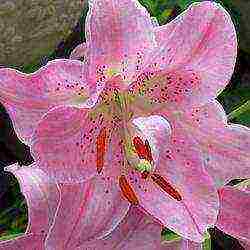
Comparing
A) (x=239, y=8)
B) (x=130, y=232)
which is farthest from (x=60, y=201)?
(x=239, y=8)

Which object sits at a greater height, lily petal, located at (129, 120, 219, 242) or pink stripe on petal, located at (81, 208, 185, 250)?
lily petal, located at (129, 120, 219, 242)

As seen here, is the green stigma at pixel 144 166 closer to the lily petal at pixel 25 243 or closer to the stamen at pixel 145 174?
the stamen at pixel 145 174

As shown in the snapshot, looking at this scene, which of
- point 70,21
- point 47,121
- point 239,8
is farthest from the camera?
point 239,8

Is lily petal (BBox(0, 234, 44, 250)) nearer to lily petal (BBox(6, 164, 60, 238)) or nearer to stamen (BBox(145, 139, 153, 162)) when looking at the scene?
lily petal (BBox(6, 164, 60, 238))

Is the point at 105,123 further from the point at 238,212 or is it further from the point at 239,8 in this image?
the point at 239,8

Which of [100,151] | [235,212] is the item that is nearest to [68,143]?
[100,151]

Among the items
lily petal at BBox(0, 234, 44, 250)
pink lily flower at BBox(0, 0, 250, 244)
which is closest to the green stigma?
pink lily flower at BBox(0, 0, 250, 244)

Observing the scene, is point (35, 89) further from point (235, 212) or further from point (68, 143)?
point (235, 212)

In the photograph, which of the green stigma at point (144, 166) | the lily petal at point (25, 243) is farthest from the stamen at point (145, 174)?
the lily petal at point (25, 243)
